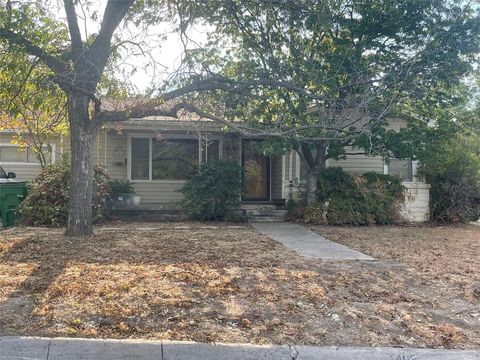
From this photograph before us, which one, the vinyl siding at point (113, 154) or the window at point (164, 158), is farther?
the window at point (164, 158)

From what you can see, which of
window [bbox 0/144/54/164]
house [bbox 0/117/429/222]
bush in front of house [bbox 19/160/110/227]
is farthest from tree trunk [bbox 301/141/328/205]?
window [bbox 0/144/54/164]

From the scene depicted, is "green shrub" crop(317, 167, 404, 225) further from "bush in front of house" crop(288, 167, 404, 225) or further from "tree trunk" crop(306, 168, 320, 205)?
"tree trunk" crop(306, 168, 320, 205)

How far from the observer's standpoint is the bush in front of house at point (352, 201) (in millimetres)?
13109

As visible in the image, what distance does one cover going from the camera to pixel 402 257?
26.6 ft

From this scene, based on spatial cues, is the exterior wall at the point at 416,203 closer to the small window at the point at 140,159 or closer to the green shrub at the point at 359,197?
the green shrub at the point at 359,197

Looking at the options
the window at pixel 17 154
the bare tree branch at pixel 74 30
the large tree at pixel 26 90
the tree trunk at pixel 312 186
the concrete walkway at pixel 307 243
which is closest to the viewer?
the concrete walkway at pixel 307 243

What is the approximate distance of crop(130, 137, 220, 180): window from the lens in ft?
49.9

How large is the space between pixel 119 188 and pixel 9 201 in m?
2.97

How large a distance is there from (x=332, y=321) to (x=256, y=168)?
38.2ft

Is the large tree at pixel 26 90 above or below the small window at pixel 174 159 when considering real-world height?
above

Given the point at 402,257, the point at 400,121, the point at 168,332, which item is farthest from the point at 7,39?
the point at 400,121

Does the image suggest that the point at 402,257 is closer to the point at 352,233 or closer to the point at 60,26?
the point at 352,233

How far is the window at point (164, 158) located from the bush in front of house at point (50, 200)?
302 cm

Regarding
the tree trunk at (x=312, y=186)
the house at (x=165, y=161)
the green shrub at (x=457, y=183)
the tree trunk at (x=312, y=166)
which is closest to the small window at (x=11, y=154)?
the house at (x=165, y=161)
